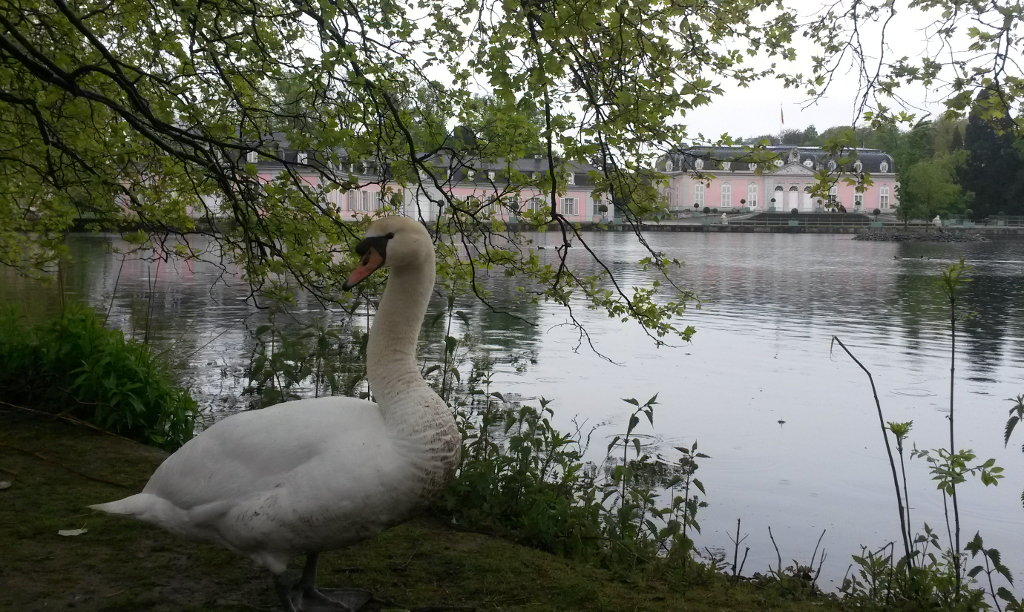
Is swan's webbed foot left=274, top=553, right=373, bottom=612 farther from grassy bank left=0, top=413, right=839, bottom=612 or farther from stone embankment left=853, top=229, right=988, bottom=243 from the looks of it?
stone embankment left=853, top=229, right=988, bottom=243

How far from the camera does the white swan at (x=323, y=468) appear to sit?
3.13 m

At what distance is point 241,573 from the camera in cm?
392

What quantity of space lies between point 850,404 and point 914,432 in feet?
3.89

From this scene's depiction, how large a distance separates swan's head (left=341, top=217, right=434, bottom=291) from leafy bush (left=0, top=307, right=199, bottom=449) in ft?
10.5

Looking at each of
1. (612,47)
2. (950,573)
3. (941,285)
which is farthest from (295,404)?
(950,573)

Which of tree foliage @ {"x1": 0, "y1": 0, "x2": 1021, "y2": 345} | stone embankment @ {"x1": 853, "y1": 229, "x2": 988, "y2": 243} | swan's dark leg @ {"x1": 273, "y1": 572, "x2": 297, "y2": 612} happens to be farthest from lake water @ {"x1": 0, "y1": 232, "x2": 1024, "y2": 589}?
stone embankment @ {"x1": 853, "y1": 229, "x2": 988, "y2": 243}

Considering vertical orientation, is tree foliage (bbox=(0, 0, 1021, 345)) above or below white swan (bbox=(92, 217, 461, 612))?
above

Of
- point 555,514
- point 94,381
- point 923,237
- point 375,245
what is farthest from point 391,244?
point 923,237

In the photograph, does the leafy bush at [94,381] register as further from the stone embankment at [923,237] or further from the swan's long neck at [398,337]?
the stone embankment at [923,237]

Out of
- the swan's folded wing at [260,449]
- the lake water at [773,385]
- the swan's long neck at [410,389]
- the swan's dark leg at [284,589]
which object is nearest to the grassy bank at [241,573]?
the swan's dark leg at [284,589]

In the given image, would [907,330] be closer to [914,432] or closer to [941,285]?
[914,432]

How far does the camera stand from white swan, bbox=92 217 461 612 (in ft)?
10.3

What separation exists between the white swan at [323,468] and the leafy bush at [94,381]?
2676mm

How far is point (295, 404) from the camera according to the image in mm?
3441
